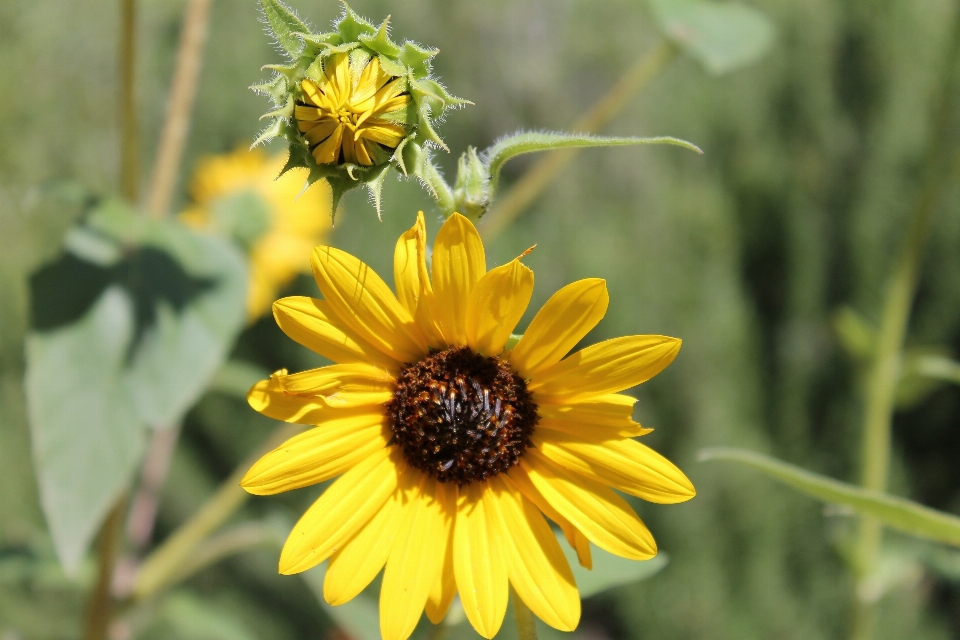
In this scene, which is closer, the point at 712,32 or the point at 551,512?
the point at 551,512

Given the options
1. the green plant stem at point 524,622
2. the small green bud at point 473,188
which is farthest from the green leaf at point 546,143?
the green plant stem at point 524,622

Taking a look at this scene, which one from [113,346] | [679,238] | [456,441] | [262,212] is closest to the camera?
[456,441]

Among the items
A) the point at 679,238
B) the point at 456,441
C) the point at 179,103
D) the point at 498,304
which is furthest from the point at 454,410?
the point at 679,238

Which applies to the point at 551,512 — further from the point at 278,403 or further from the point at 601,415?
the point at 278,403

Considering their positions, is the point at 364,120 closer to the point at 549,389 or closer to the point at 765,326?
the point at 549,389

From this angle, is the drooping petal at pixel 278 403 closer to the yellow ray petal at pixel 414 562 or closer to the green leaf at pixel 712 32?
the yellow ray petal at pixel 414 562

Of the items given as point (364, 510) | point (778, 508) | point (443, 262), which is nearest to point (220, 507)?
point (364, 510)
